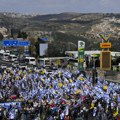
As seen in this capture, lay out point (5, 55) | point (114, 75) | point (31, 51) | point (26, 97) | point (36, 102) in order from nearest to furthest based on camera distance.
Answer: point (36, 102)
point (26, 97)
point (114, 75)
point (5, 55)
point (31, 51)

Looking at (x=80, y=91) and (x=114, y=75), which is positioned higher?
(x=80, y=91)

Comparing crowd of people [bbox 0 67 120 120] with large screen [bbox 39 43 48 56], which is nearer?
crowd of people [bbox 0 67 120 120]

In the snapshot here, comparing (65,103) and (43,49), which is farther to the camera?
(43,49)

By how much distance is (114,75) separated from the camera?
53.7 m

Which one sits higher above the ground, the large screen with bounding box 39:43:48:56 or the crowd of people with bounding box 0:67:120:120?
the crowd of people with bounding box 0:67:120:120

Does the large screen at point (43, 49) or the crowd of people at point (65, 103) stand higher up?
the crowd of people at point (65, 103)

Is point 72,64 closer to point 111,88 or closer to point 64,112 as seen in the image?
point 111,88

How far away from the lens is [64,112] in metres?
21.9

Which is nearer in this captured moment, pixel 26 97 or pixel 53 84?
pixel 26 97

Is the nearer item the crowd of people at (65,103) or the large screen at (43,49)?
the crowd of people at (65,103)

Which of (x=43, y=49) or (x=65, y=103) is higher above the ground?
(x=65, y=103)

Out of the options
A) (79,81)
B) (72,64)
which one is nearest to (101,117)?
(79,81)

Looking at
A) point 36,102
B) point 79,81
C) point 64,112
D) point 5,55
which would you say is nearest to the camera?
point 64,112

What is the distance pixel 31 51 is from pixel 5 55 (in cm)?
1331
